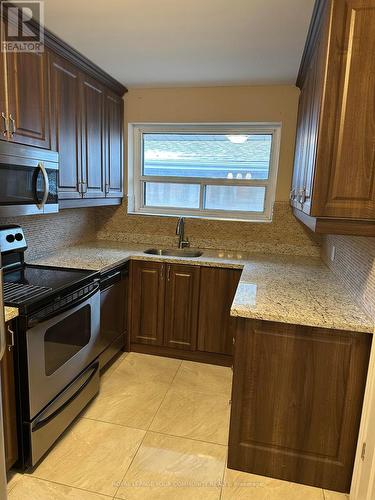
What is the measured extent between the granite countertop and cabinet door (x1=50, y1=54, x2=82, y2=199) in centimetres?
56

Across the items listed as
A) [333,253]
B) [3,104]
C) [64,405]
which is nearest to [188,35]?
[3,104]

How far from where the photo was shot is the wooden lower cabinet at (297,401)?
5.12ft

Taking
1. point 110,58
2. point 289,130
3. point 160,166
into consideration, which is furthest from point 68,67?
point 289,130

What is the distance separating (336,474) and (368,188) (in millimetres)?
1391

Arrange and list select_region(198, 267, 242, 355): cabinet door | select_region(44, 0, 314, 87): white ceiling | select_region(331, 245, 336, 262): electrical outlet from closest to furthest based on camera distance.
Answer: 1. select_region(44, 0, 314, 87): white ceiling
2. select_region(331, 245, 336, 262): electrical outlet
3. select_region(198, 267, 242, 355): cabinet door

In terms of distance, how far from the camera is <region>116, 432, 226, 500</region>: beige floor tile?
1593 millimetres

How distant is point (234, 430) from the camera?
1711 mm

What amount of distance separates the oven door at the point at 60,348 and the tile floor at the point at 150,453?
33 centimetres

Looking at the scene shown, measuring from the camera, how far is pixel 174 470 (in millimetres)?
1723

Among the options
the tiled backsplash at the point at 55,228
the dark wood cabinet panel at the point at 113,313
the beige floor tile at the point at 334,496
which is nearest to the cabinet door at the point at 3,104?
the tiled backsplash at the point at 55,228

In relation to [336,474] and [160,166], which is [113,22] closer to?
[160,166]

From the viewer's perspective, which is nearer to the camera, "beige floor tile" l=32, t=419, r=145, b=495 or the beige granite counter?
the beige granite counter

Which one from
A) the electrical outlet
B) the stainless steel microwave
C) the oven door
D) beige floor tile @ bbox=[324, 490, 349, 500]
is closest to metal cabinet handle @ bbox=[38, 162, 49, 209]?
the stainless steel microwave

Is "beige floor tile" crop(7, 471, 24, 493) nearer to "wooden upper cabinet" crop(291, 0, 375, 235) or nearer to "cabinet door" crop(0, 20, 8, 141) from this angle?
"cabinet door" crop(0, 20, 8, 141)
